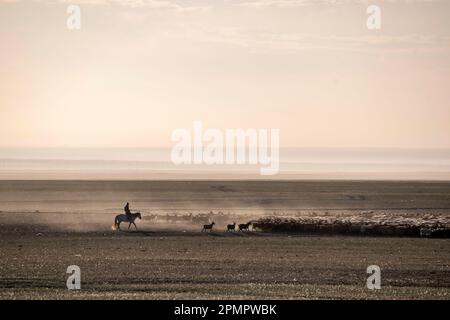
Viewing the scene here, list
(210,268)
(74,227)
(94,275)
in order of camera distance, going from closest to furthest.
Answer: (94,275), (210,268), (74,227)

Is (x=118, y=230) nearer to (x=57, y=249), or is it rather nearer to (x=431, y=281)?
(x=57, y=249)

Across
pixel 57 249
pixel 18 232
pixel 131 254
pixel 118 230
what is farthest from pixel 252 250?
pixel 18 232

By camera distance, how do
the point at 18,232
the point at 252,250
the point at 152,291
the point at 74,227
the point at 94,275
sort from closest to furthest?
the point at 152,291 < the point at 94,275 < the point at 252,250 < the point at 18,232 < the point at 74,227

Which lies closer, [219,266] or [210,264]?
[219,266]

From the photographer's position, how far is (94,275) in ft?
93.7

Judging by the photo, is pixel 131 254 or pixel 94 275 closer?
pixel 94 275

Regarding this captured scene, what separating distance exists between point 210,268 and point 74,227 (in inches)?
844

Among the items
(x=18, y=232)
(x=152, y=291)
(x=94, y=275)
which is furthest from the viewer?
(x=18, y=232)

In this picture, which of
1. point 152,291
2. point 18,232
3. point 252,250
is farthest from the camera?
point 18,232

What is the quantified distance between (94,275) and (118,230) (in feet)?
65.7
